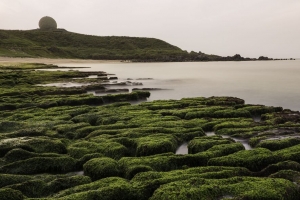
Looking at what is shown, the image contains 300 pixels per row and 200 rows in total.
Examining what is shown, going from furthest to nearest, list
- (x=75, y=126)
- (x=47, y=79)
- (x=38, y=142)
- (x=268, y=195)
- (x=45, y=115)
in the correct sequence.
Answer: (x=47, y=79), (x=45, y=115), (x=75, y=126), (x=38, y=142), (x=268, y=195)

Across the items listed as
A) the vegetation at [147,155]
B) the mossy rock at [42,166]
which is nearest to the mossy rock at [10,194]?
the vegetation at [147,155]

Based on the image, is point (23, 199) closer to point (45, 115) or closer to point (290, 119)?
point (45, 115)

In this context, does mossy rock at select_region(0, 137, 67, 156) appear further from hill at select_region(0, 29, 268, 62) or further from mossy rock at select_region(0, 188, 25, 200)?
hill at select_region(0, 29, 268, 62)

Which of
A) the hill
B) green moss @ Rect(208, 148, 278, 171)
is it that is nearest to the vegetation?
green moss @ Rect(208, 148, 278, 171)

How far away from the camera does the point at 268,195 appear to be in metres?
6.70

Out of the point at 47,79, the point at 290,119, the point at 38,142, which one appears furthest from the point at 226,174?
the point at 47,79

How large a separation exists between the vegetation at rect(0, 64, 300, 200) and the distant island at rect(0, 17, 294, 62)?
105076 mm

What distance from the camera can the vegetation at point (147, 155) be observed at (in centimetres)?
709

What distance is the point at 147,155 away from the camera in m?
10.4

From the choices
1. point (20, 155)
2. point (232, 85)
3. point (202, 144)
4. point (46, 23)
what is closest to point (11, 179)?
point (20, 155)

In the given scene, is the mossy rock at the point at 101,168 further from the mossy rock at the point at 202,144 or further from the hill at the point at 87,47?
the hill at the point at 87,47

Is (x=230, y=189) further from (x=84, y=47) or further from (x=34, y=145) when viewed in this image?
(x=84, y=47)

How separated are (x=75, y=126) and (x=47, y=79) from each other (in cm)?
2831

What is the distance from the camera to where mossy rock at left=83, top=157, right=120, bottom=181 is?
342 inches
